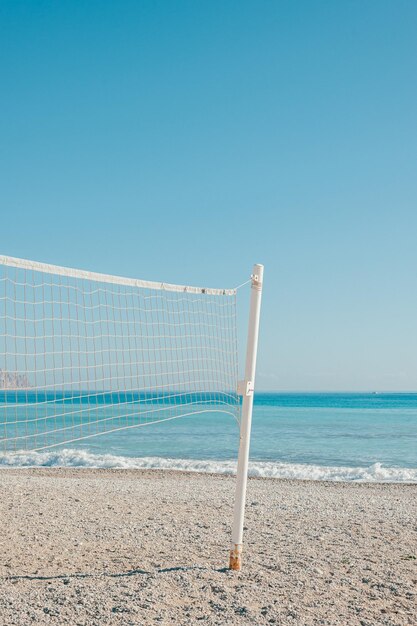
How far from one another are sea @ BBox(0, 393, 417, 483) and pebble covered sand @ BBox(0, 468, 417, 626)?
569 centimetres

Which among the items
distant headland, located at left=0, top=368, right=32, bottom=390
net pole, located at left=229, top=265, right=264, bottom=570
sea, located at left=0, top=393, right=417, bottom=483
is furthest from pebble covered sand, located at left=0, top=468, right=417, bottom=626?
sea, located at left=0, top=393, right=417, bottom=483

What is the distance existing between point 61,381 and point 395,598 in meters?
3.42

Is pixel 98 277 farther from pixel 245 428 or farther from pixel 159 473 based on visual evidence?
pixel 159 473

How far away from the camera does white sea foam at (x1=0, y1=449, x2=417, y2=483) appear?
15.7 meters

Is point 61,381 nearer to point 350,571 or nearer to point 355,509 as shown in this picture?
point 350,571

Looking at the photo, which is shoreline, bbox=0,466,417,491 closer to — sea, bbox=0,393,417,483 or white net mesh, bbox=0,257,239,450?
sea, bbox=0,393,417,483

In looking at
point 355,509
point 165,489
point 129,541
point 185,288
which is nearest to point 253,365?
point 185,288

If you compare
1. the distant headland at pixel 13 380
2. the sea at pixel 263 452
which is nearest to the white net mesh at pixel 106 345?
the distant headland at pixel 13 380

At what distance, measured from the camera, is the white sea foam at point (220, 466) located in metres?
15.7

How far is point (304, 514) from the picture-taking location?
25.4ft

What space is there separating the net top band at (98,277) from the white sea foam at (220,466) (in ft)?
32.2

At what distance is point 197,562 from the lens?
5059 millimetres

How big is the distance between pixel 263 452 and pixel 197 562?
1653 centimetres

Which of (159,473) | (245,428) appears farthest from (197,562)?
(159,473)
